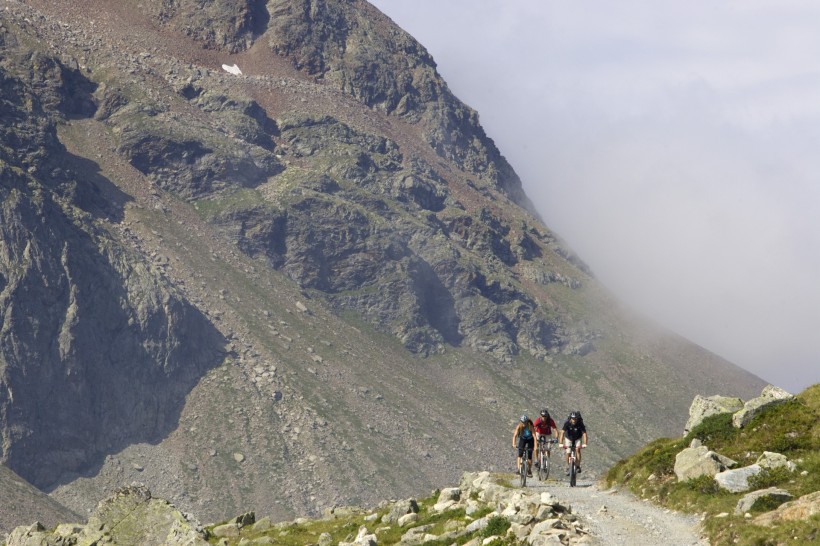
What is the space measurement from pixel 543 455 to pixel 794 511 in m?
22.2

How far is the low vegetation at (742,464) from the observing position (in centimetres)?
3158

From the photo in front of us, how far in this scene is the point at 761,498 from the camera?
3362 cm

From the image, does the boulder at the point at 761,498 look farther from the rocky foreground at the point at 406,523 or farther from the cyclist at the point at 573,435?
the cyclist at the point at 573,435

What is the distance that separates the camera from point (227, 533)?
58.7 meters

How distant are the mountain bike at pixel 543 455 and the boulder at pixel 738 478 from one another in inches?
555

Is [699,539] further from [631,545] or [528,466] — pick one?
[528,466]

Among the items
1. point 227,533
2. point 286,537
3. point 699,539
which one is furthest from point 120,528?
point 699,539

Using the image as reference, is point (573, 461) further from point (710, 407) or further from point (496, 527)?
point (496, 527)

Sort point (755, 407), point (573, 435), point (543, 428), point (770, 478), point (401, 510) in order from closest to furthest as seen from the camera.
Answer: point (770, 478) → point (755, 407) → point (401, 510) → point (573, 435) → point (543, 428)

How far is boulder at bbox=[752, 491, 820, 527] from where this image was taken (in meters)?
30.9

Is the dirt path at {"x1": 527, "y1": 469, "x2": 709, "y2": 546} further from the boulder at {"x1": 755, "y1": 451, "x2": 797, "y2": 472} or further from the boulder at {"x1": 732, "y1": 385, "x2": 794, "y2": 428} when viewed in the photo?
the boulder at {"x1": 732, "y1": 385, "x2": 794, "y2": 428}

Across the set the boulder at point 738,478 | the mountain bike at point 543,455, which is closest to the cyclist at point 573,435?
the mountain bike at point 543,455

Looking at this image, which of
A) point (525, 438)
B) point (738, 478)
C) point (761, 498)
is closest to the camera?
point (761, 498)

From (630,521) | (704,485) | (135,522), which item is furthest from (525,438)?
(135,522)
